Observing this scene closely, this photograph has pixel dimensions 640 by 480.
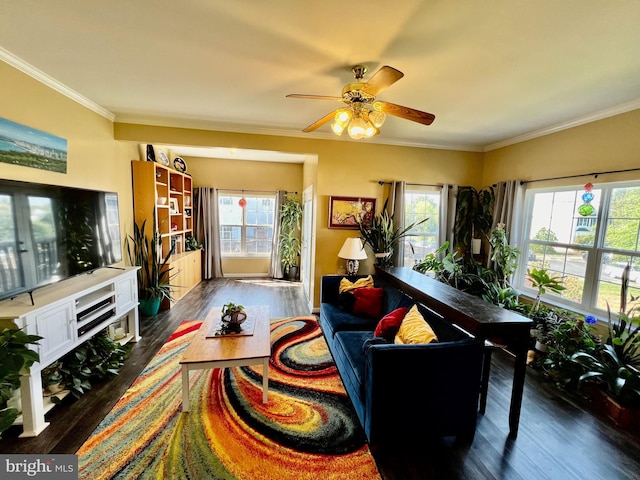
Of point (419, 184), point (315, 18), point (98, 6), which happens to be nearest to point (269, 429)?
point (315, 18)

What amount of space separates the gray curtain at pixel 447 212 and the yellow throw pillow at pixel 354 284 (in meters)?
1.78

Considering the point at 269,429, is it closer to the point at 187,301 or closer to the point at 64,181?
the point at 64,181

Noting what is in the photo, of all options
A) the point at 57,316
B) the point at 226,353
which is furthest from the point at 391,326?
the point at 57,316

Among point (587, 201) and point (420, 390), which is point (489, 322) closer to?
point (420, 390)

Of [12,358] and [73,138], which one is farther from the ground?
[73,138]

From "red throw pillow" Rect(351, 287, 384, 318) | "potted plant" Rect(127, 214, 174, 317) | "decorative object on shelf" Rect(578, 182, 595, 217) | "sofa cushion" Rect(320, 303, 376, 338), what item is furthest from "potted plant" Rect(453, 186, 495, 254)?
"potted plant" Rect(127, 214, 174, 317)

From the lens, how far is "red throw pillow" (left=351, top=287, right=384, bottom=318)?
280 cm

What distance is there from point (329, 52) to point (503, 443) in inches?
116

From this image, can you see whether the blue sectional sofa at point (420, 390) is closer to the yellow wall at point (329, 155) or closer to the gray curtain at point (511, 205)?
the yellow wall at point (329, 155)

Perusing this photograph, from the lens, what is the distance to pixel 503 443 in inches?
70.6

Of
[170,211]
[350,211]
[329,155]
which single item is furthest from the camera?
[170,211]

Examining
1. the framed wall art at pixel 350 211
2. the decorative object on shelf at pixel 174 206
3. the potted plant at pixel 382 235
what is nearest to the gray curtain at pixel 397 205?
the potted plant at pixel 382 235

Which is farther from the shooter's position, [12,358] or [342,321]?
[342,321]

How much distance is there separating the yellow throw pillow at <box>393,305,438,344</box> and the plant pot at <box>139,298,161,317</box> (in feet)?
11.2
